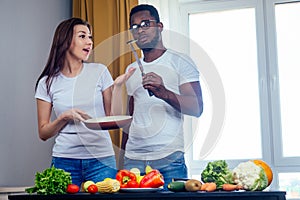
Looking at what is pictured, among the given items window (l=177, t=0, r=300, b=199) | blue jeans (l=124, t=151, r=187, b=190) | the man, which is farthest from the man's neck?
window (l=177, t=0, r=300, b=199)

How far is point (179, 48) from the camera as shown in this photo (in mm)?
2312

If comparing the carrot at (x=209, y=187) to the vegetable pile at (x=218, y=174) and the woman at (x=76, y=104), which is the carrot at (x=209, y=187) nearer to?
the vegetable pile at (x=218, y=174)

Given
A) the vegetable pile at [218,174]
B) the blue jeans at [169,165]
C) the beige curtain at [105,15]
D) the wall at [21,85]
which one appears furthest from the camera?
the beige curtain at [105,15]

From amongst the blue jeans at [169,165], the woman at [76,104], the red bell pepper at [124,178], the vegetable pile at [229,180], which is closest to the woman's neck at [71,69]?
the woman at [76,104]

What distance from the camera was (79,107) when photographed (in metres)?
2.16

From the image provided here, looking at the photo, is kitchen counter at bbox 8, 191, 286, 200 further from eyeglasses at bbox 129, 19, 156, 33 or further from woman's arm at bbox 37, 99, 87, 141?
eyeglasses at bbox 129, 19, 156, 33

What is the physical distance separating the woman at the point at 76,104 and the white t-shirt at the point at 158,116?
0.11 meters

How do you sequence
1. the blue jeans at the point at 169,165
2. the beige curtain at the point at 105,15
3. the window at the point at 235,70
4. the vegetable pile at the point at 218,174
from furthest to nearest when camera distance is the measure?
the window at the point at 235,70, the beige curtain at the point at 105,15, the blue jeans at the point at 169,165, the vegetable pile at the point at 218,174

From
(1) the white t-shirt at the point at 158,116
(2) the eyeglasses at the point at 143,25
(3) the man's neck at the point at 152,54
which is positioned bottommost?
(1) the white t-shirt at the point at 158,116

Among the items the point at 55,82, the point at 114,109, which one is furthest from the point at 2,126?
the point at 114,109

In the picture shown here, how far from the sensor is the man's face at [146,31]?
7.13 feet

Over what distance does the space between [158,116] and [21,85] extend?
0.85m

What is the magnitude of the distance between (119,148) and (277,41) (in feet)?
4.41

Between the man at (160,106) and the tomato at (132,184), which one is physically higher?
the man at (160,106)
